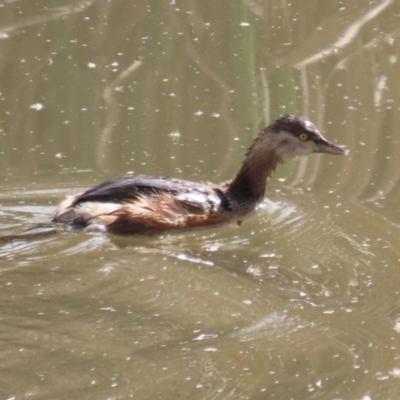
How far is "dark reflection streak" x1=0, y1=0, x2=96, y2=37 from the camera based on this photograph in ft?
26.0

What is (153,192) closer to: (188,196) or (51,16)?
(188,196)

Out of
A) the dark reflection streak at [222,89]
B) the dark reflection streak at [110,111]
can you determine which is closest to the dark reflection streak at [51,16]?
the dark reflection streak at [222,89]

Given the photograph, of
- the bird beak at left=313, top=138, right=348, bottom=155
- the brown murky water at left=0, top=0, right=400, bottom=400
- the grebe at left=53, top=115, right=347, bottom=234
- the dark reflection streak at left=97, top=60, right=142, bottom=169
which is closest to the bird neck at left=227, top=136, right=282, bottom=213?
the grebe at left=53, top=115, right=347, bottom=234

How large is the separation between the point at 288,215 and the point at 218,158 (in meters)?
0.89

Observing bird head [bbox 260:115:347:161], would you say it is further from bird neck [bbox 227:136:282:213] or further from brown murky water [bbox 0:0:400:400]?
brown murky water [bbox 0:0:400:400]

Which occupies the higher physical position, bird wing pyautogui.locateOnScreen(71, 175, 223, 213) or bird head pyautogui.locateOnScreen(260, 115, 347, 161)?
bird head pyautogui.locateOnScreen(260, 115, 347, 161)

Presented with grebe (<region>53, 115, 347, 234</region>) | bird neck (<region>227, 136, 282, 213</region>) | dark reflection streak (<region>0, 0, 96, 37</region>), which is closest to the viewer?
grebe (<region>53, 115, 347, 234</region>)

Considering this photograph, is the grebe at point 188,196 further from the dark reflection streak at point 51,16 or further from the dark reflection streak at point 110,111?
the dark reflection streak at point 51,16

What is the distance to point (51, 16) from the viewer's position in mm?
8172

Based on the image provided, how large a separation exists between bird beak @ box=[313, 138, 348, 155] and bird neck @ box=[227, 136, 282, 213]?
236mm

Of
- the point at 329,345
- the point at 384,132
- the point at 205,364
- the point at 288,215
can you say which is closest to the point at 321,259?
the point at 288,215

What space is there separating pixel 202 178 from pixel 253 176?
33 centimetres

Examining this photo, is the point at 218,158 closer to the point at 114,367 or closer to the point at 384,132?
the point at 384,132

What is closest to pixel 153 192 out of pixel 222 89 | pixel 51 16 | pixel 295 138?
pixel 295 138
